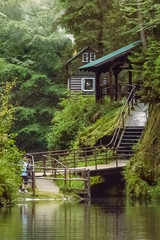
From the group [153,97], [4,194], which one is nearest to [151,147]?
[153,97]

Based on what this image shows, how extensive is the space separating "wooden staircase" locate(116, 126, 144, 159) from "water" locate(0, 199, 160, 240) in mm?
10513

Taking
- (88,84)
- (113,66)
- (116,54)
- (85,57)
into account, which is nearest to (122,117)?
(116,54)

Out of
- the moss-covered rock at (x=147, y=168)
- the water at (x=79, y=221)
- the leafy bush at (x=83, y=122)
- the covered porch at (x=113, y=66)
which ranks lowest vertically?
the water at (x=79, y=221)

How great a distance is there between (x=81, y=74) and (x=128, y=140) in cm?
2917

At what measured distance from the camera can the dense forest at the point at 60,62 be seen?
38.8 metres

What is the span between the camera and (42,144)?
69.8 metres

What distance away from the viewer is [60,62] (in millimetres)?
69125

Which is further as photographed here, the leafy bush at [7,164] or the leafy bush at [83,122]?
the leafy bush at [83,122]

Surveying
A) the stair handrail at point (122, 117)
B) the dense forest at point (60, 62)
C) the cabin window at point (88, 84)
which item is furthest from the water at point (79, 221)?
the cabin window at point (88, 84)

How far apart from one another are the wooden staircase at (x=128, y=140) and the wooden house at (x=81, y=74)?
922 inches

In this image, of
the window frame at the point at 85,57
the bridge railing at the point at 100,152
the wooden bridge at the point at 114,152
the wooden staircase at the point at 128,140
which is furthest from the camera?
the window frame at the point at 85,57

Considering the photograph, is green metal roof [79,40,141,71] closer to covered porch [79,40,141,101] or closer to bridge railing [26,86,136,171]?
covered porch [79,40,141,101]

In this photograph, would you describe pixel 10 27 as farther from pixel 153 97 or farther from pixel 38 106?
pixel 153 97

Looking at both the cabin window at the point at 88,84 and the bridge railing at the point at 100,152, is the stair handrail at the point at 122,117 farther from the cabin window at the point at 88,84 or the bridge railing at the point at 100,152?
the cabin window at the point at 88,84
